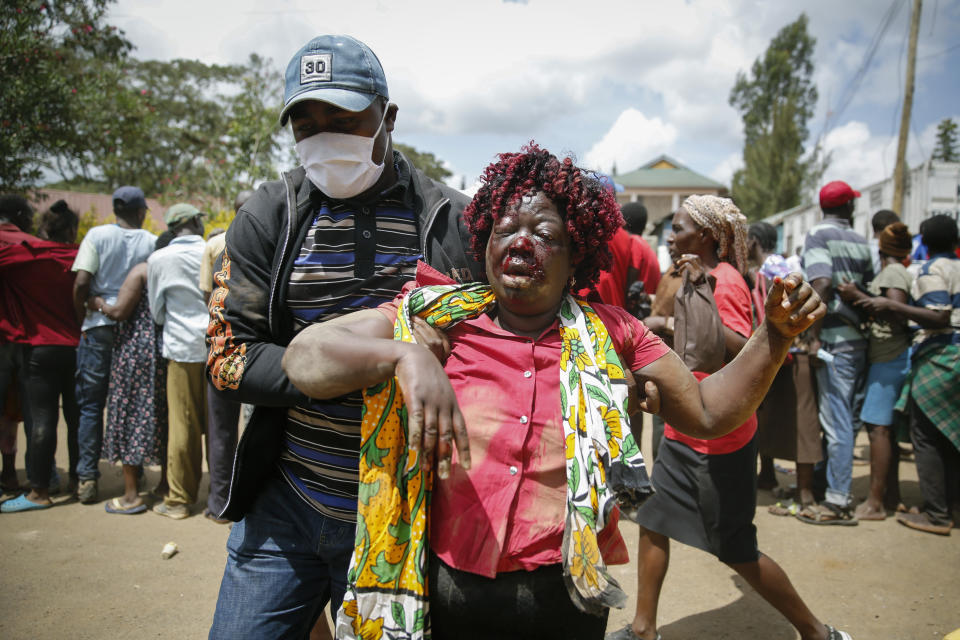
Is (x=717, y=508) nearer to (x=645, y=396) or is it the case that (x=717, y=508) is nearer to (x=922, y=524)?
(x=645, y=396)

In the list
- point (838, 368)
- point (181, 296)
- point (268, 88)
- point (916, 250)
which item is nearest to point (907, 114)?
point (916, 250)

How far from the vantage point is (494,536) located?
150 centimetres

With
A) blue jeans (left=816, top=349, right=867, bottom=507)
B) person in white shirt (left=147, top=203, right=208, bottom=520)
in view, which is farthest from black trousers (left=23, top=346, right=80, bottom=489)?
blue jeans (left=816, top=349, right=867, bottom=507)

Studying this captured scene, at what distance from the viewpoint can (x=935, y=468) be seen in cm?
469

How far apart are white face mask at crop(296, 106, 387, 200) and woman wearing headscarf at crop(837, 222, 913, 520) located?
433 centimetres

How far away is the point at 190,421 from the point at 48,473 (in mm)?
1201

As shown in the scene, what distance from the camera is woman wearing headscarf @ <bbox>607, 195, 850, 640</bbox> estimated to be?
288 cm

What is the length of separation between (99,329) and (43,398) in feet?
2.18

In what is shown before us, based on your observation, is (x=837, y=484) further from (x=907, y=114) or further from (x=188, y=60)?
(x=188, y=60)

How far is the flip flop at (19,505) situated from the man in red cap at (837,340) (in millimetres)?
5838

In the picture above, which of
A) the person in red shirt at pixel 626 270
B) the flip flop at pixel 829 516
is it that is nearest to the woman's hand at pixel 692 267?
the person in red shirt at pixel 626 270

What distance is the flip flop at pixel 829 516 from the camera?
4.79 metres

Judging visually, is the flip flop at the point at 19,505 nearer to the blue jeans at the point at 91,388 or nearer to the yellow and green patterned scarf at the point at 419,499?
the blue jeans at the point at 91,388

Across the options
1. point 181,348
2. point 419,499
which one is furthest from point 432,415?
point 181,348
